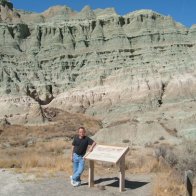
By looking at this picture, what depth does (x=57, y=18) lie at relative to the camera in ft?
373

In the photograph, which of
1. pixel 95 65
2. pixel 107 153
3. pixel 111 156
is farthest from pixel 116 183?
pixel 95 65

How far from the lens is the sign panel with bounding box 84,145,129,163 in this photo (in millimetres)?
11719

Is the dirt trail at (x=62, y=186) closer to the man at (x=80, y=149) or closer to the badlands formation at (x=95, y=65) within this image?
the man at (x=80, y=149)

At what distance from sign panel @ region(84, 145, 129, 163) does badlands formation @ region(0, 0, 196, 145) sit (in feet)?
166

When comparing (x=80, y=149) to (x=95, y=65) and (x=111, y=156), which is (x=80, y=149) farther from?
(x=95, y=65)

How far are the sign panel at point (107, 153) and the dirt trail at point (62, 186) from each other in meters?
0.81

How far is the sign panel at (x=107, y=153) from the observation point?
11.7m

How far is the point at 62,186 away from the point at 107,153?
155 cm

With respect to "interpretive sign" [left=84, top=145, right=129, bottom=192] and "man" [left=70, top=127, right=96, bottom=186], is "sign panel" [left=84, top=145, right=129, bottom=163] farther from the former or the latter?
"man" [left=70, top=127, right=96, bottom=186]

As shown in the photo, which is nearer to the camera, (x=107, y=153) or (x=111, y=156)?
(x=111, y=156)

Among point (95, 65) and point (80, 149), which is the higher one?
point (95, 65)

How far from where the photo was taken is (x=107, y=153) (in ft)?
39.8

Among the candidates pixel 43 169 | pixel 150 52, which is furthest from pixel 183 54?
pixel 43 169

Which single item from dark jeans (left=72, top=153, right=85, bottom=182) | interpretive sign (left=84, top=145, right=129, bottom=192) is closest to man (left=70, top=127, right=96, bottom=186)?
dark jeans (left=72, top=153, right=85, bottom=182)
